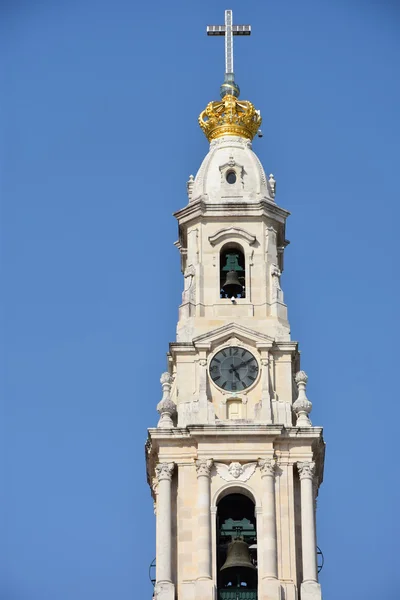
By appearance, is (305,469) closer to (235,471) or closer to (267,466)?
(267,466)

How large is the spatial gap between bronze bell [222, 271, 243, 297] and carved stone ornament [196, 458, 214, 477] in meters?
7.94

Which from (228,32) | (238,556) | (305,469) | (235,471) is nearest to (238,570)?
(238,556)

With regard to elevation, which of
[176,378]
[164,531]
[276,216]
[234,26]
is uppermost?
[234,26]

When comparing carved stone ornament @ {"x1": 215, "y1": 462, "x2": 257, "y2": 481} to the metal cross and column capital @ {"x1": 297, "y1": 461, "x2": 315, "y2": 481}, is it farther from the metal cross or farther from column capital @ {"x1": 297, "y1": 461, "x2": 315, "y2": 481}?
the metal cross

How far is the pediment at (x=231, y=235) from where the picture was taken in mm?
95375

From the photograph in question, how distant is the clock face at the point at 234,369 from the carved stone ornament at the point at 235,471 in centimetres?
317

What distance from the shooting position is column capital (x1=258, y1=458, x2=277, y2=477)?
89.5 m

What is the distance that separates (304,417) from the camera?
91188 millimetres

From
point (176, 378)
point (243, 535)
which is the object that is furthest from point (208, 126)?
point (243, 535)

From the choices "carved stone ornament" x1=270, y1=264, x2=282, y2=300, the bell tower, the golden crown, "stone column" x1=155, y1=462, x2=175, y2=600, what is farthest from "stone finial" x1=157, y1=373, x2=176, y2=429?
the golden crown

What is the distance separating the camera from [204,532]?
88.8 m

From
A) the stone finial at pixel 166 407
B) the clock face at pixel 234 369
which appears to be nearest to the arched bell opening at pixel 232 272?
the clock face at pixel 234 369

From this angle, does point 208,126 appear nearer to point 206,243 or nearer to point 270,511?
point 206,243

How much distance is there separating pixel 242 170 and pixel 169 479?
13298 mm
